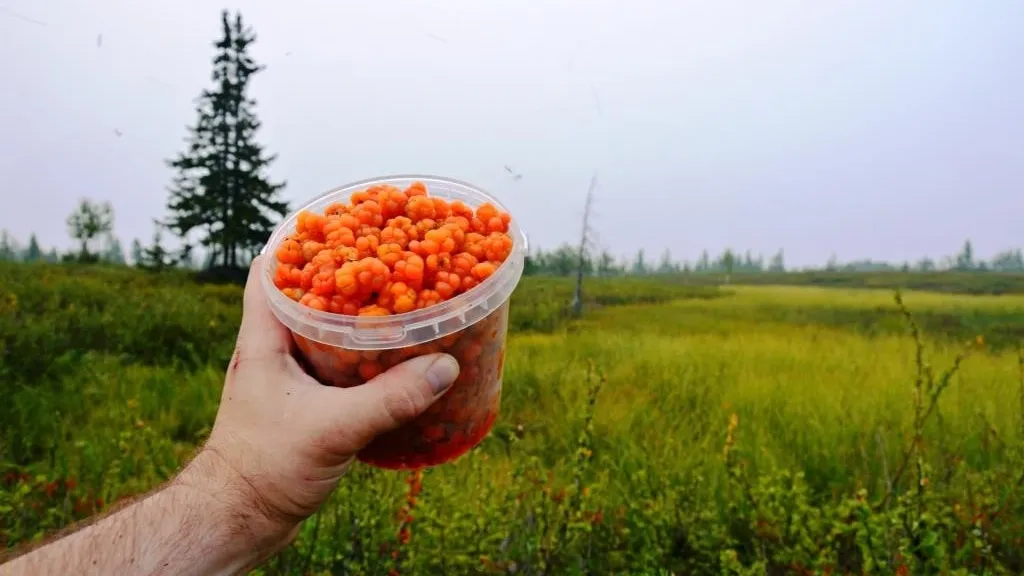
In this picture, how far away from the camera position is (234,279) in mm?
3186

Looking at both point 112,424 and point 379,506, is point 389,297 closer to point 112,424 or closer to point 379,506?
point 379,506

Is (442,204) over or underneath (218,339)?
over

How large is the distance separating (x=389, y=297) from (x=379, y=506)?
90cm

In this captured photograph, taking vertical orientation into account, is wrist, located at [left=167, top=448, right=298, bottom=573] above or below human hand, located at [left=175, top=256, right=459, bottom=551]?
below

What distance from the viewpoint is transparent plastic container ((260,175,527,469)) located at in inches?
33.0

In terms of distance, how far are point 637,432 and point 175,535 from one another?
1.59m

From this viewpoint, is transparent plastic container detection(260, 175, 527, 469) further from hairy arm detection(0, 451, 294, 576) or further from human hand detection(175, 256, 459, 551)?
hairy arm detection(0, 451, 294, 576)

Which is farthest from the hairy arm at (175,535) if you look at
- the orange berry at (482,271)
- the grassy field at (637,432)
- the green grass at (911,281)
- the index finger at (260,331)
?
the green grass at (911,281)

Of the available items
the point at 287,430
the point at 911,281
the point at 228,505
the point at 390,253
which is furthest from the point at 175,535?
the point at 911,281

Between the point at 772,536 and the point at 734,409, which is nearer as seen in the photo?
the point at 772,536

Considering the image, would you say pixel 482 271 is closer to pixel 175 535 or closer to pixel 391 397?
pixel 391 397

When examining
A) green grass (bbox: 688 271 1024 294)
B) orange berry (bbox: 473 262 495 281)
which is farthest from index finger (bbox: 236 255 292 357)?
green grass (bbox: 688 271 1024 294)

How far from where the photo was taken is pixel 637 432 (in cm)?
223

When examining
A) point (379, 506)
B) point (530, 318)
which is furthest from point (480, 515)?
point (530, 318)
